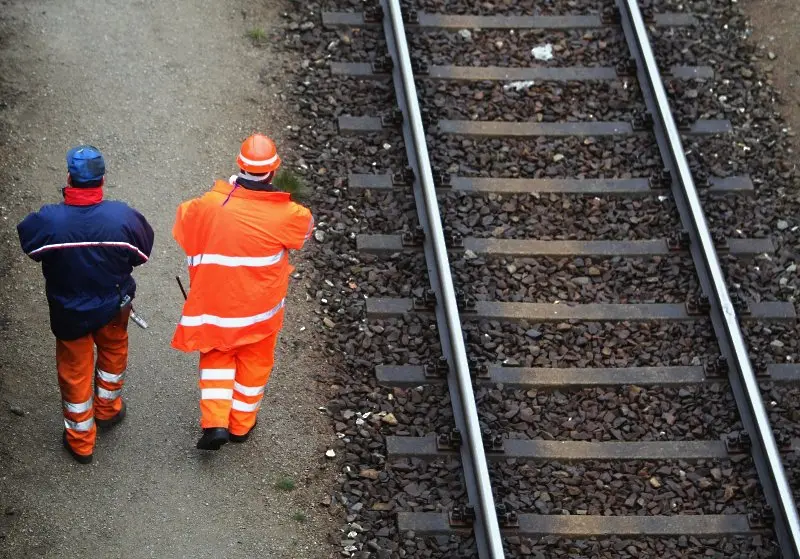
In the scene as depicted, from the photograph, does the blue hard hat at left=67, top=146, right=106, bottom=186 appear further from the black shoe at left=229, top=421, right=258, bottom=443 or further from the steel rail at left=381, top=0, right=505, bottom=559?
the steel rail at left=381, top=0, right=505, bottom=559

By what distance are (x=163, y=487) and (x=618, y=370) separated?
9.15 ft

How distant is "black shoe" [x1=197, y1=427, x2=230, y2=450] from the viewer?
716 cm

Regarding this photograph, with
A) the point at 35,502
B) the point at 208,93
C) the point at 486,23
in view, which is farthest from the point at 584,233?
the point at 35,502

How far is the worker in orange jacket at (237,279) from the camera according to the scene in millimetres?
6840

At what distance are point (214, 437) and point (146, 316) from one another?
1.13m

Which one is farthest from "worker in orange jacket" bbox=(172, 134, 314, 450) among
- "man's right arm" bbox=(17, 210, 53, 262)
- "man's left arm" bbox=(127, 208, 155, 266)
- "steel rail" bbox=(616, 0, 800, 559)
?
"steel rail" bbox=(616, 0, 800, 559)

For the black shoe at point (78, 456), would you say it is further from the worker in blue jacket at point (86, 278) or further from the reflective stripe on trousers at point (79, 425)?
the reflective stripe on trousers at point (79, 425)

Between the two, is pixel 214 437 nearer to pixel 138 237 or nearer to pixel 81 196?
pixel 138 237

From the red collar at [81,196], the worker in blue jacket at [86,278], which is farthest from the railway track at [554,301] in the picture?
the red collar at [81,196]

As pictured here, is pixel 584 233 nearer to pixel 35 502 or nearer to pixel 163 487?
pixel 163 487

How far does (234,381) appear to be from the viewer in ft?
23.9

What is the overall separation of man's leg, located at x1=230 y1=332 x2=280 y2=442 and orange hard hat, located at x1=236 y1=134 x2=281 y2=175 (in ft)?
3.18

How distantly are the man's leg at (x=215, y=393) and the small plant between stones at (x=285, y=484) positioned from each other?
38 cm

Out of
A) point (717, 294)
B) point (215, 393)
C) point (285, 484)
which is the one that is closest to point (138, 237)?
point (215, 393)
